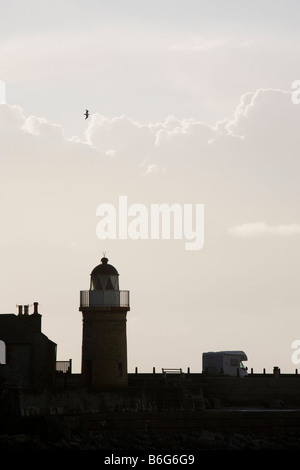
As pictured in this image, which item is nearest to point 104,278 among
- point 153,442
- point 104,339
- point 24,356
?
point 104,339

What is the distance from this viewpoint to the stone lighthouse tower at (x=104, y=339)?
102500 mm

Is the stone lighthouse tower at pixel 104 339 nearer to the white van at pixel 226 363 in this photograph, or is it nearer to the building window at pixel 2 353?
the building window at pixel 2 353

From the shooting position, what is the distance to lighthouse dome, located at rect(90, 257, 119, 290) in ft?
340

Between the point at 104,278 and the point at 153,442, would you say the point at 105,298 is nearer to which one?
the point at 104,278

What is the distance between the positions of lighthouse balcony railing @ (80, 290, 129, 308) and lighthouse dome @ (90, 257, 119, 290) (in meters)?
0.34

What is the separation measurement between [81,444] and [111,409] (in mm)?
5647

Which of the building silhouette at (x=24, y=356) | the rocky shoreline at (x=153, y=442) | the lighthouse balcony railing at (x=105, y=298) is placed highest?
the lighthouse balcony railing at (x=105, y=298)

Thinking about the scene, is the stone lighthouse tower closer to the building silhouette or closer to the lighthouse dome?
the lighthouse dome

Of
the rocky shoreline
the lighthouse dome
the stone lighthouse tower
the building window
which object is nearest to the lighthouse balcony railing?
the stone lighthouse tower

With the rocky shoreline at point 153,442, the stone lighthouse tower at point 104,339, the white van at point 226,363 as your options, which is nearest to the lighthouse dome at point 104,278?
the stone lighthouse tower at point 104,339

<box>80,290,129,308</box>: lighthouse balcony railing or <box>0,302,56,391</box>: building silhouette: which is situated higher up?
<box>80,290,129,308</box>: lighthouse balcony railing

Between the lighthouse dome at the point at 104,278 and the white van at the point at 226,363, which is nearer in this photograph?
the lighthouse dome at the point at 104,278

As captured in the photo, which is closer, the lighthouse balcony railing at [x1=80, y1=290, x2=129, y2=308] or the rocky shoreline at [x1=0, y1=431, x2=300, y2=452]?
the rocky shoreline at [x1=0, y1=431, x2=300, y2=452]
